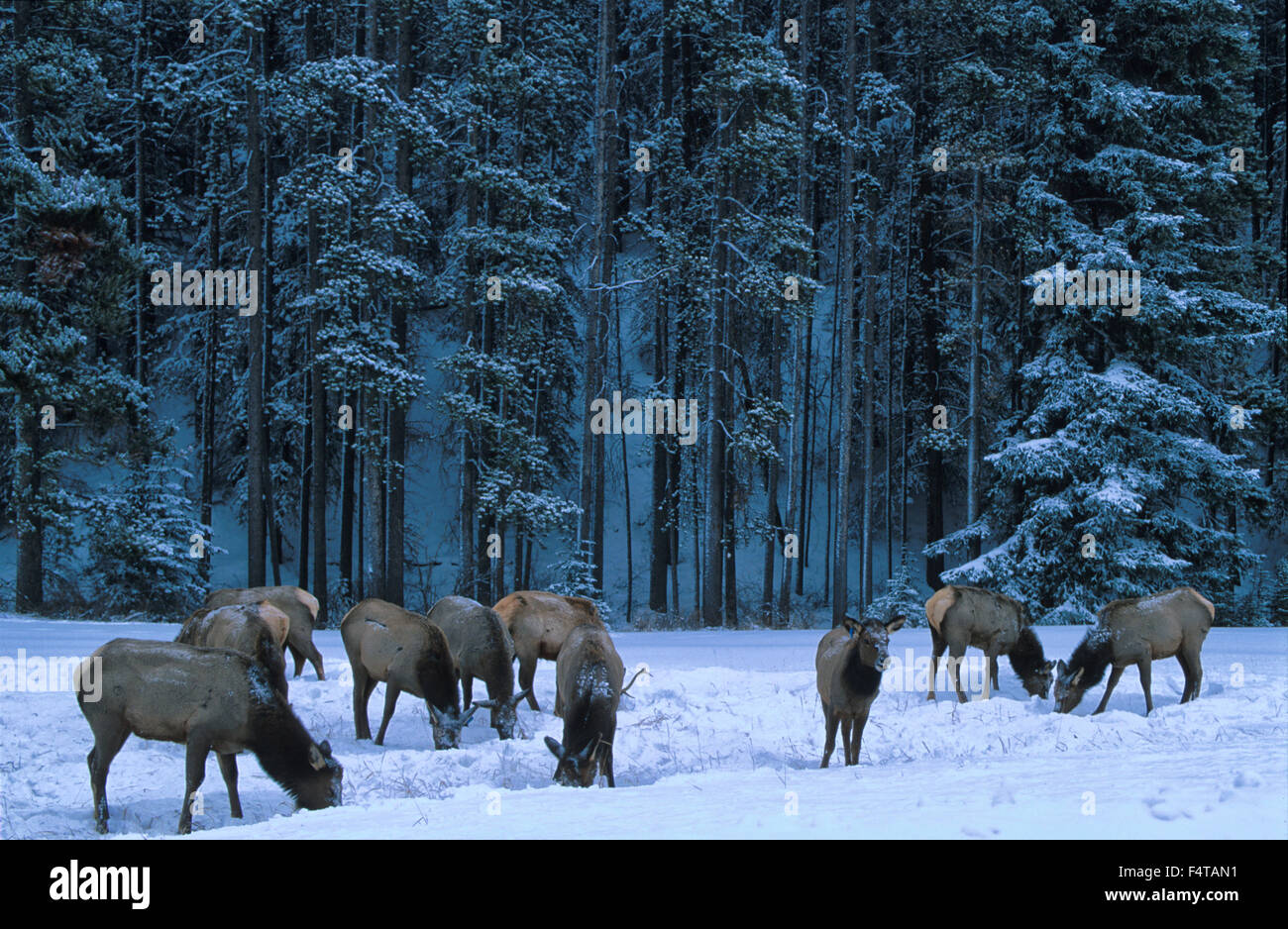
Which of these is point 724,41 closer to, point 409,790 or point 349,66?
point 349,66

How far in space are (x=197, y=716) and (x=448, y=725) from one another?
3066 mm

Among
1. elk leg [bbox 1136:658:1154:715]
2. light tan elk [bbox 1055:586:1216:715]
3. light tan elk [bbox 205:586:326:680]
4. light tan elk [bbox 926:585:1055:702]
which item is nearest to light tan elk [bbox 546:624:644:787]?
light tan elk [bbox 205:586:326:680]

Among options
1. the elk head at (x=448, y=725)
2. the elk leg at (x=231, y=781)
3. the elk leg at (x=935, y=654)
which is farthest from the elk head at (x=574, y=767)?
the elk leg at (x=935, y=654)

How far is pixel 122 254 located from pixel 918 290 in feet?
76.2

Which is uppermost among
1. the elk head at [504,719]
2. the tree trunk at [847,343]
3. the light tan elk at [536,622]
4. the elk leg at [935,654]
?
the tree trunk at [847,343]

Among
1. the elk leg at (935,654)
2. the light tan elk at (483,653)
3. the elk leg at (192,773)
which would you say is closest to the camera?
the elk leg at (192,773)

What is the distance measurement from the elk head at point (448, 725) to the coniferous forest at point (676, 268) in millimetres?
12618

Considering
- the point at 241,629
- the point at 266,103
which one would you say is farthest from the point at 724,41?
the point at 241,629

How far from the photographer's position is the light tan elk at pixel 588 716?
32.8 feet

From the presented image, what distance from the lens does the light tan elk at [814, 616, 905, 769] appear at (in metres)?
10.8

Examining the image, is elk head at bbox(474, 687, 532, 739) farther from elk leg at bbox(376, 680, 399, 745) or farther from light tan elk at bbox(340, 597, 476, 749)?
elk leg at bbox(376, 680, 399, 745)

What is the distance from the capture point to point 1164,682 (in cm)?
1477

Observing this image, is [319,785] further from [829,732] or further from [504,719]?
[829,732]

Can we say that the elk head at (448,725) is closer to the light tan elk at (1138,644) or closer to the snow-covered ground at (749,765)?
the snow-covered ground at (749,765)
